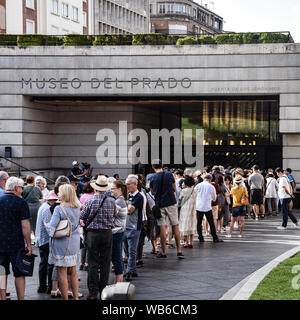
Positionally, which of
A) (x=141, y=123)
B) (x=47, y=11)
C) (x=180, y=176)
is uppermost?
(x=47, y=11)

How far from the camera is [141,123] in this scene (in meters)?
34.2

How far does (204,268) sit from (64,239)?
4.19 meters

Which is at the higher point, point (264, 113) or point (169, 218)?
point (264, 113)

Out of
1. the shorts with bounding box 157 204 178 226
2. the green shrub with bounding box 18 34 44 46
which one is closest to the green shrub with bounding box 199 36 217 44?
the green shrub with bounding box 18 34 44 46

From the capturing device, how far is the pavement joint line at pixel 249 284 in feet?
31.9

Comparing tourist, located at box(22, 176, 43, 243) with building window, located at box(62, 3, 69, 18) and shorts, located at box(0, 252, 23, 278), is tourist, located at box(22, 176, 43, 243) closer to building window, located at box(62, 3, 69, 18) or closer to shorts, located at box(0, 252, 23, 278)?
shorts, located at box(0, 252, 23, 278)

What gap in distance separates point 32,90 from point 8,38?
2.60m

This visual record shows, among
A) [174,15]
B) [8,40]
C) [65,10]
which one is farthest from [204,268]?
[174,15]

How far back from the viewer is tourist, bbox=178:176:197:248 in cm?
1575

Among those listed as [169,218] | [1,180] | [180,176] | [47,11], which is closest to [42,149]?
[180,176]

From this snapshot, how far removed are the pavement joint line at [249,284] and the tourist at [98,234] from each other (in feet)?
5.94

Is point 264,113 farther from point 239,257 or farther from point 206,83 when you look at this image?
point 239,257

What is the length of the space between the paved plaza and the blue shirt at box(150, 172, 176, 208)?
1.17 metres

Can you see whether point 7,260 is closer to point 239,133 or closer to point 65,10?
point 239,133
